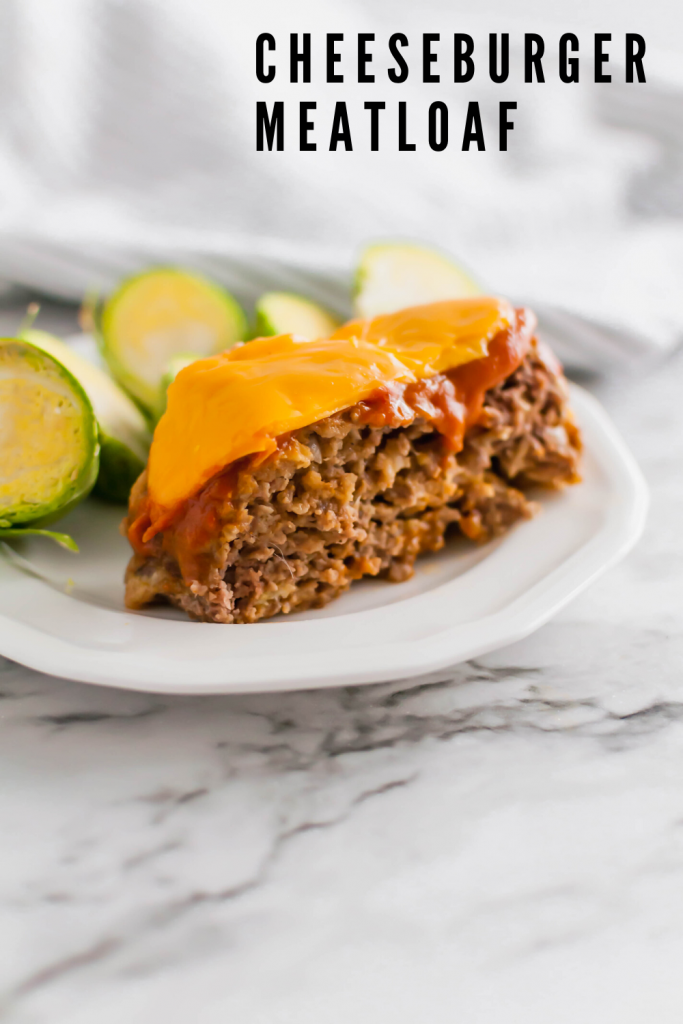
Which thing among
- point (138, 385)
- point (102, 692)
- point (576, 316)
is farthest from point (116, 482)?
point (576, 316)

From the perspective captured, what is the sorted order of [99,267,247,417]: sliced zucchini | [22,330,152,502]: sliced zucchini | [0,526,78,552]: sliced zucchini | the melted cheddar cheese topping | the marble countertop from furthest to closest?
1. [99,267,247,417]: sliced zucchini
2. [22,330,152,502]: sliced zucchini
3. [0,526,78,552]: sliced zucchini
4. the melted cheddar cheese topping
5. the marble countertop

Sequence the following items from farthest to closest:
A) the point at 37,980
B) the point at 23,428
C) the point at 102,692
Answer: the point at 23,428, the point at 102,692, the point at 37,980

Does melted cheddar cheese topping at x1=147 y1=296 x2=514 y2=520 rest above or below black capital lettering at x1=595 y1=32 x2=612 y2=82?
below

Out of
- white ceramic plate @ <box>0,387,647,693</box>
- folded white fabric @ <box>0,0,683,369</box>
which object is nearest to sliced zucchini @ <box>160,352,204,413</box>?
white ceramic plate @ <box>0,387,647,693</box>

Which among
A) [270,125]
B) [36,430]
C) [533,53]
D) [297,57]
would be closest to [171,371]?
[36,430]

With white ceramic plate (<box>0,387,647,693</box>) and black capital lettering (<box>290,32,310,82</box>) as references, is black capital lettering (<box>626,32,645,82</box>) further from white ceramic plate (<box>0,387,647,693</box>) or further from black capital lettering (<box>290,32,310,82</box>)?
white ceramic plate (<box>0,387,647,693</box>)

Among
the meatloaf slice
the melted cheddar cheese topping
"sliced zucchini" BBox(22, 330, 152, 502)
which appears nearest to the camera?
the melted cheddar cheese topping

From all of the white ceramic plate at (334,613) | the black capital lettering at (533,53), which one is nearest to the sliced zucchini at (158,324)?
the white ceramic plate at (334,613)

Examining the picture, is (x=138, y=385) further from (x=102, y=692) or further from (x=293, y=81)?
(x=293, y=81)
